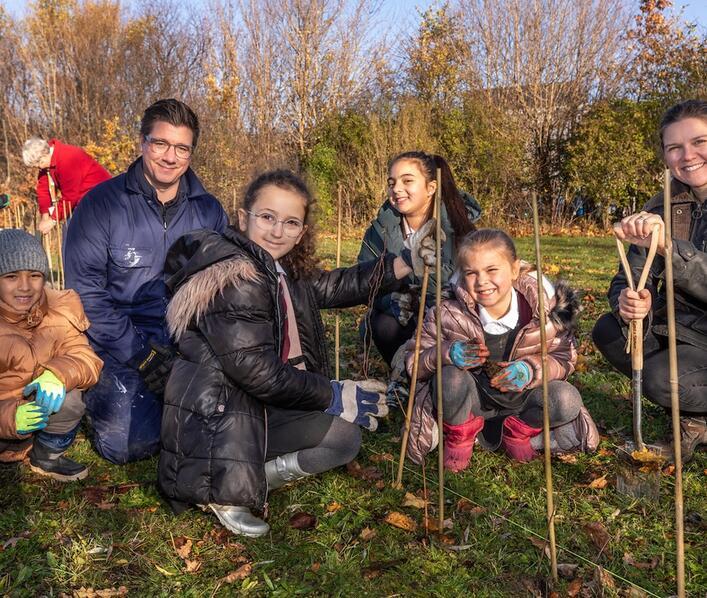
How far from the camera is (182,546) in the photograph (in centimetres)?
246

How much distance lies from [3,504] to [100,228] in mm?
1490

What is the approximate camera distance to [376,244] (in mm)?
4277

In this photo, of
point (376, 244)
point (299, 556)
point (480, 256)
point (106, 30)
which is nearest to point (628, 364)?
point (480, 256)

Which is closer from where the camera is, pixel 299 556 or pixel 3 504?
Answer: pixel 299 556

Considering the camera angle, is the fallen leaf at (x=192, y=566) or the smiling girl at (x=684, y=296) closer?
the fallen leaf at (x=192, y=566)

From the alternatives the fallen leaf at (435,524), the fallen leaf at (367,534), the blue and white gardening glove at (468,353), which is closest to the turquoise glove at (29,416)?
the fallen leaf at (367,534)

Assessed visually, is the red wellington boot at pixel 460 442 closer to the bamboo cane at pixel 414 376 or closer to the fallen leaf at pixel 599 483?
the bamboo cane at pixel 414 376

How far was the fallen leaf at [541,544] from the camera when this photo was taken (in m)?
2.37

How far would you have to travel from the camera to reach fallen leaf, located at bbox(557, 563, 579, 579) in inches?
88.0

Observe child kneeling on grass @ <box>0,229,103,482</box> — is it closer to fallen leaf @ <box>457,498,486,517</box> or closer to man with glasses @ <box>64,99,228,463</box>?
man with glasses @ <box>64,99,228,463</box>

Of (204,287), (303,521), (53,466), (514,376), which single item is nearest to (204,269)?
(204,287)

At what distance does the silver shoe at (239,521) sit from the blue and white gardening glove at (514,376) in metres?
1.22

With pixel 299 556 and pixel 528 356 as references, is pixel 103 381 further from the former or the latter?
pixel 528 356

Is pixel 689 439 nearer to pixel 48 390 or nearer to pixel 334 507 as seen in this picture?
pixel 334 507
